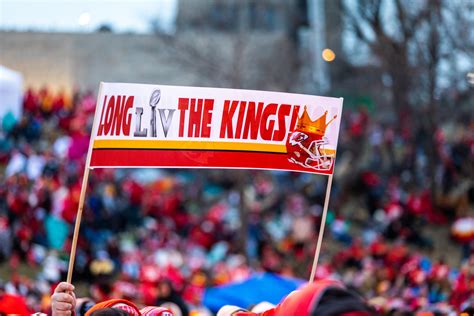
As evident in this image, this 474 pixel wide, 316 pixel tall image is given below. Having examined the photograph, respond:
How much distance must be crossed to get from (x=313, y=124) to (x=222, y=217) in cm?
1640

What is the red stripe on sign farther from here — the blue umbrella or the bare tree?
the bare tree

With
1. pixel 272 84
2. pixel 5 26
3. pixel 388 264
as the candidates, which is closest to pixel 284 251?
pixel 388 264

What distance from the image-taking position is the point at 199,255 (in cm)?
1889

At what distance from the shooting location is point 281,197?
74.6ft

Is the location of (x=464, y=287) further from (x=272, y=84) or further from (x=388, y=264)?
(x=272, y=84)

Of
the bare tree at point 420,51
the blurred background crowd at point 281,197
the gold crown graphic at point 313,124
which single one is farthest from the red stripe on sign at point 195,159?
the bare tree at point 420,51

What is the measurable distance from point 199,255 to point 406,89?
23.4 feet

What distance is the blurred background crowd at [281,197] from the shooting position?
54.0 feet

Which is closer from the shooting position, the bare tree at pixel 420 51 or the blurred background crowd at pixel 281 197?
the blurred background crowd at pixel 281 197

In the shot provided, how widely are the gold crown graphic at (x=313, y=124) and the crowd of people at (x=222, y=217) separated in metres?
6.06

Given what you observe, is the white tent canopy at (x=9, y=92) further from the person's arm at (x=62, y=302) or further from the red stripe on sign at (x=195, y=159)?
the person's arm at (x=62, y=302)

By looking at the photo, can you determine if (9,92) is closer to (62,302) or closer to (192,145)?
(192,145)

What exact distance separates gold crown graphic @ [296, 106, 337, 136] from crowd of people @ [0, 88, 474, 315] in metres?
6.06

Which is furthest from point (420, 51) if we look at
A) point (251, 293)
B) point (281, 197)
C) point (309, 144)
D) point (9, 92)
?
point (309, 144)
